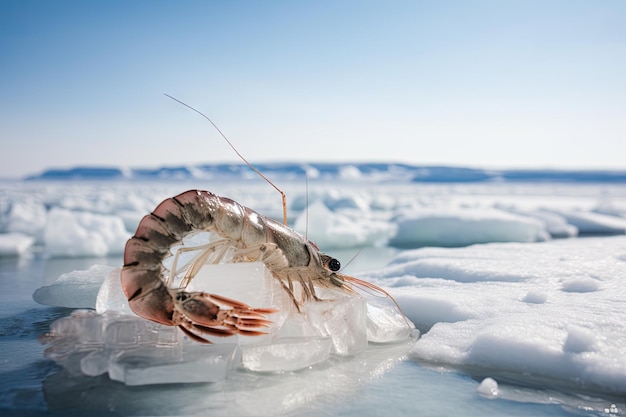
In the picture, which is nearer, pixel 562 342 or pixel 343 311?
pixel 562 342

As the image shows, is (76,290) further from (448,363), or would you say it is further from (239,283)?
(448,363)

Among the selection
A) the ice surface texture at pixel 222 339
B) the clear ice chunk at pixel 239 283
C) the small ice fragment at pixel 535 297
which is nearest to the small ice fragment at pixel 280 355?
the ice surface texture at pixel 222 339

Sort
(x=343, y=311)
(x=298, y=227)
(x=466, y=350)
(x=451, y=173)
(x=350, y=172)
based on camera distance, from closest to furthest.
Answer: (x=466, y=350), (x=343, y=311), (x=298, y=227), (x=451, y=173), (x=350, y=172)

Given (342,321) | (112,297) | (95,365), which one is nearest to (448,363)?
(342,321)

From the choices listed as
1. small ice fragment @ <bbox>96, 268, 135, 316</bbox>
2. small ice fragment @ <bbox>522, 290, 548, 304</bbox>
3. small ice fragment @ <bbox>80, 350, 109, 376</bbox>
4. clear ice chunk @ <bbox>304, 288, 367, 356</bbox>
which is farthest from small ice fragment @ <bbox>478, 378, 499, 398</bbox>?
small ice fragment @ <bbox>96, 268, 135, 316</bbox>

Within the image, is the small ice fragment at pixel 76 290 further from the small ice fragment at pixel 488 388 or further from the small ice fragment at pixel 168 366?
the small ice fragment at pixel 488 388

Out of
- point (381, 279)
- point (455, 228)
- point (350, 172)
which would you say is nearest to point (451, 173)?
point (350, 172)

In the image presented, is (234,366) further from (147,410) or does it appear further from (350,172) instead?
(350,172)
